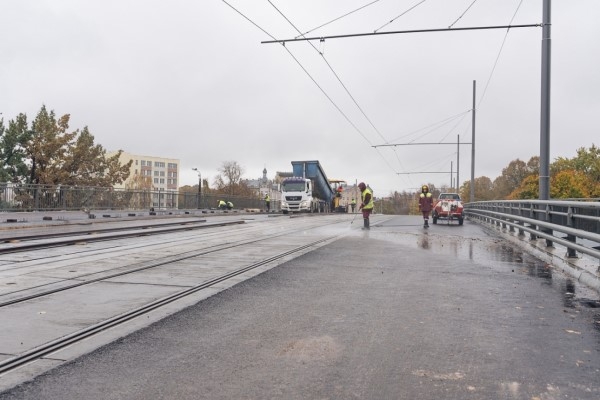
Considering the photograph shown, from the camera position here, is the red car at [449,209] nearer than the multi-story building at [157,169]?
Yes

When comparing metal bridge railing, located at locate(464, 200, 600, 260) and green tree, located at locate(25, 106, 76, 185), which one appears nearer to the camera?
metal bridge railing, located at locate(464, 200, 600, 260)

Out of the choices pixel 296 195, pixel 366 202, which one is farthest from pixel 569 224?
pixel 296 195

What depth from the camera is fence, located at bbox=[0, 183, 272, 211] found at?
23.2m

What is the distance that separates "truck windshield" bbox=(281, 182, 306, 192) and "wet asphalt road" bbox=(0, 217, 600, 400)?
29.7 metres

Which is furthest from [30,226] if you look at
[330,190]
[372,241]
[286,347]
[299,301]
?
[330,190]

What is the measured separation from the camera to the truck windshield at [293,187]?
36469 mm

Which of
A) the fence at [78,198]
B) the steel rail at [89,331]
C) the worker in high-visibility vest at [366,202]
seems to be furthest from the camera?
the fence at [78,198]

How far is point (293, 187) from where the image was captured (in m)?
36.5

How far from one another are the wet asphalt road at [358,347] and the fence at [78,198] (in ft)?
69.7

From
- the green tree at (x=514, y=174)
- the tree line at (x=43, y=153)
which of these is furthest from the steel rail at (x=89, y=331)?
the green tree at (x=514, y=174)

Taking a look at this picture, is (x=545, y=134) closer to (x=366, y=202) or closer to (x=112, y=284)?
(x=366, y=202)

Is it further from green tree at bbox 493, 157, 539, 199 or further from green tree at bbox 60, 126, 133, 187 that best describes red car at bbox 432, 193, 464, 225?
green tree at bbox 493, 157, 539, 199

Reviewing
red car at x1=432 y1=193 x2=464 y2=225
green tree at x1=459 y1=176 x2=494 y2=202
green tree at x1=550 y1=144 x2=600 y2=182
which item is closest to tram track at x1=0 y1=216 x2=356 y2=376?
red car at x1=432 y1=193 x2=464 y2=225

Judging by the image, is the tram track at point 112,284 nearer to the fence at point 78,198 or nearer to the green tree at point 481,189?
the fence at point 78,198
